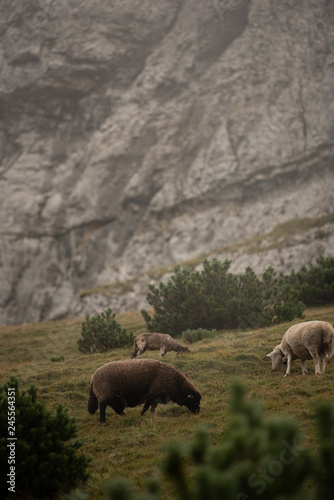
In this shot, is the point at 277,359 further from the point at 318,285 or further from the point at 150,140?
the point at 150,140

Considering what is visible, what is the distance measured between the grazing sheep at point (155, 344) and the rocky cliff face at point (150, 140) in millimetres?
25359

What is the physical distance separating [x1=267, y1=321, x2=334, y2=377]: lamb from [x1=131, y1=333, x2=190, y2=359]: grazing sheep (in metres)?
4.21

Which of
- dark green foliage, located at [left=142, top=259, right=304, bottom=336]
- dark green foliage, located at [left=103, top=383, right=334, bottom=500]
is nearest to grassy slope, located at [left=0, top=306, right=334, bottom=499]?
dark green foliage, located at [left=142, top=259, right=304, bottom=336]

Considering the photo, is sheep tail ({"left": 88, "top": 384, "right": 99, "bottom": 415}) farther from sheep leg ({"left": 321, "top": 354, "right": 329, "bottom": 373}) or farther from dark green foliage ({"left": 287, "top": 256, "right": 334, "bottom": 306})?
dark green foliage ({"left": 287, "top": 256, "right": 334, "bottom": 306})

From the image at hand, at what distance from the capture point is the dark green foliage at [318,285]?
62.5 feet

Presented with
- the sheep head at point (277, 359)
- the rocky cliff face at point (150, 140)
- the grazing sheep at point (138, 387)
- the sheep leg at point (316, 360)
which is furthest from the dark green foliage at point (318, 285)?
the rocky cliff face at point (150, 140)

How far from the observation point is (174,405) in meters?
9.80

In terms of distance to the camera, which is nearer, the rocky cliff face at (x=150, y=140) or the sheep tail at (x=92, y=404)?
the sheep tail at (x=92, y=404)

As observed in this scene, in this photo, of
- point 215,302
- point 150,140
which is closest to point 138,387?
point 215,302

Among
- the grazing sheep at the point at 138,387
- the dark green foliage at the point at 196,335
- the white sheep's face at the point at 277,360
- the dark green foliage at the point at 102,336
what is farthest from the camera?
the dark green foliage at the point at 102,336

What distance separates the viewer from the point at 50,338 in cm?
2367

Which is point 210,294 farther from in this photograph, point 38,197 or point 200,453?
point 38,197

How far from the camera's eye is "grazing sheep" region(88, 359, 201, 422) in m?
8.59

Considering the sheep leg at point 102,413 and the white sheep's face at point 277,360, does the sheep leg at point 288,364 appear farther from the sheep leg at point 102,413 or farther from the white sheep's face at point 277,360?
the sheep leg at point 102,413
